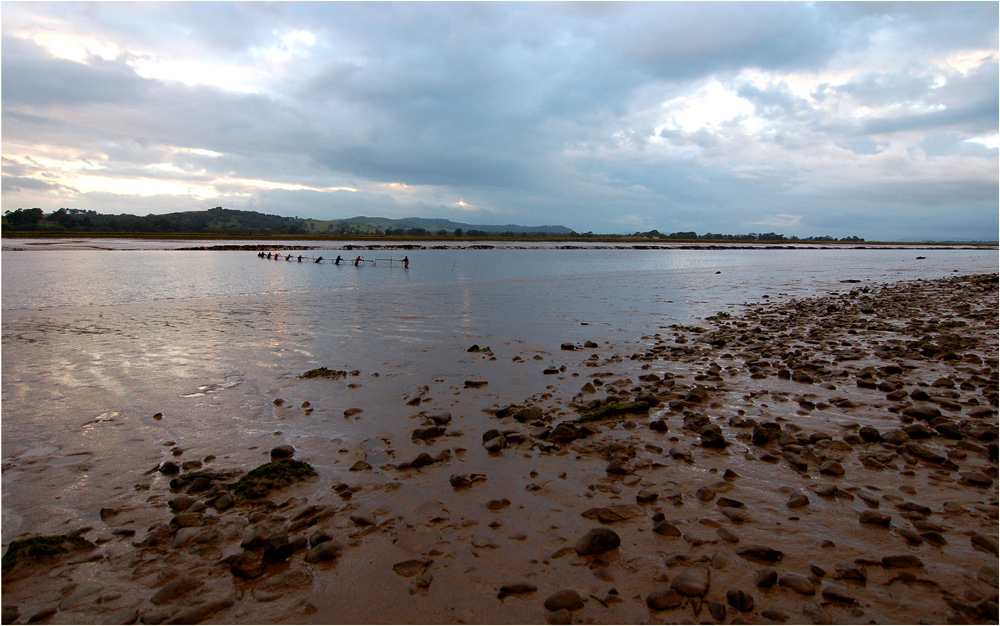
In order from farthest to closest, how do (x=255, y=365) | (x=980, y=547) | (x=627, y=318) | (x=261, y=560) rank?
(x=627, y=318) → (x=255, y=365) → (x=261, y=560) → (x=980, y=547)

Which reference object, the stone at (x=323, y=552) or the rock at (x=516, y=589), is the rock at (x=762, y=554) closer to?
the rock at (x=516, y=589)

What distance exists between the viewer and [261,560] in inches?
164

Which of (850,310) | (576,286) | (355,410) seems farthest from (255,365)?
(576,286)

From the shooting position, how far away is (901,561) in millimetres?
3748

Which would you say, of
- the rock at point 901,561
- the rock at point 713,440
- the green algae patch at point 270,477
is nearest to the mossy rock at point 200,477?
the green algae patch at point 270,477

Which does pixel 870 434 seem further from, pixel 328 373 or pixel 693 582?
pixel 328 373

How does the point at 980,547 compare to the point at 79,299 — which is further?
the point at 79,299

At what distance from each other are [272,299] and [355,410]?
20012 mm

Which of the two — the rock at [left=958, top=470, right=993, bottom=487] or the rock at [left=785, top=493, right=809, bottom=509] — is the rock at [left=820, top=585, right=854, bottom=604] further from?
the rock at [left=958, top=470, right=993, bottom=487]

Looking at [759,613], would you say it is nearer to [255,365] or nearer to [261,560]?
[261,560]

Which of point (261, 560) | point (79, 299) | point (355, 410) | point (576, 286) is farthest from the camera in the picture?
point (576, 286)

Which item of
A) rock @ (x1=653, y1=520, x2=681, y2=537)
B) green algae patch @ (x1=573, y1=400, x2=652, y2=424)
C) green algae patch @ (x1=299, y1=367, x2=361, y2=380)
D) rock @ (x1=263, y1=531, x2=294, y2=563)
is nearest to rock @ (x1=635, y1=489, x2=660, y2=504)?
rock @ (x1=653, y1=520, x2=681, y2=537)

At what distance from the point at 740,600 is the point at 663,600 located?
53 cm

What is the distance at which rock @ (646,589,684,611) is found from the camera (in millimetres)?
3439
